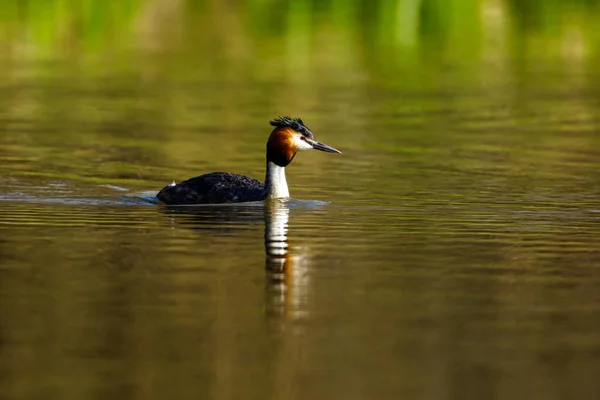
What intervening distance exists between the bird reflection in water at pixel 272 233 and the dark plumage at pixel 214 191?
121 mm

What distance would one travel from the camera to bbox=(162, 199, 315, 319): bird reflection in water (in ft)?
34.5

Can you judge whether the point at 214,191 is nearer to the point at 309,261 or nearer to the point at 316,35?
the point at 309,261

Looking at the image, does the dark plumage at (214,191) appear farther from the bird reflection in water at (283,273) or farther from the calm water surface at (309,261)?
the bird reflection in water at (283,273)

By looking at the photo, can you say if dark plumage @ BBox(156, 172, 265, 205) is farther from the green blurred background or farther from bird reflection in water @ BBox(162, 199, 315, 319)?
the green blurred background

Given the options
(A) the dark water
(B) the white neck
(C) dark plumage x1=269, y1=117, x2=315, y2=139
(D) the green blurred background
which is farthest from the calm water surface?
(D) the green blurred background

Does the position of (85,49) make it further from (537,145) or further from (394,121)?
(537,145)

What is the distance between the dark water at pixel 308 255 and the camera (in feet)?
28.2

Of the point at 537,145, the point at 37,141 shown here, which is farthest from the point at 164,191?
the point at 537,145

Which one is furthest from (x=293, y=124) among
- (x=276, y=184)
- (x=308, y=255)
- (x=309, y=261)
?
(x=309, y=261)

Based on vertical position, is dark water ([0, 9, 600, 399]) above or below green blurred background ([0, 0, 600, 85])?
below

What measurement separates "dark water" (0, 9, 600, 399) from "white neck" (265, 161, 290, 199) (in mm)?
181

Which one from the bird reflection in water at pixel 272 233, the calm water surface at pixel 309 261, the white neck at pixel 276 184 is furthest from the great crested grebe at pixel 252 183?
the calm water surface at pixel 309 261

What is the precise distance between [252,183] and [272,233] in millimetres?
2519

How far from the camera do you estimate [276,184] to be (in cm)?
1611
